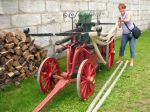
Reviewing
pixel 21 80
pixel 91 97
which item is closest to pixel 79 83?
pixel 91 97

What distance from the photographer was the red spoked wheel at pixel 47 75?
6.03 metres

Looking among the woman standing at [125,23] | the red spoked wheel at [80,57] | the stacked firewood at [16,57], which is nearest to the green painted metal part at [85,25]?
the red spoked wheel at [80,57]

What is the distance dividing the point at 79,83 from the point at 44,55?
237cm

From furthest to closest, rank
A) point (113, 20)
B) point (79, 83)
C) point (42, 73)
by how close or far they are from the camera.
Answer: point (113, 20), point (42, 73), point (79, 83)

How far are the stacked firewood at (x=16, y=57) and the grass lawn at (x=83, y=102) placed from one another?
0.22 m

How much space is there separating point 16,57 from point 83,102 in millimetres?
1920

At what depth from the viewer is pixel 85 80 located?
19.4 feet

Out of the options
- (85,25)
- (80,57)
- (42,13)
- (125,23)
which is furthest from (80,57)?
(42,13)

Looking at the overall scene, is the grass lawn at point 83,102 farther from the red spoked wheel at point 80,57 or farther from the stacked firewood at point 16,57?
the red spoked wheel at point 80,57

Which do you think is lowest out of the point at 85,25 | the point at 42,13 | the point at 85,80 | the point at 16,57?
the point at 85,80

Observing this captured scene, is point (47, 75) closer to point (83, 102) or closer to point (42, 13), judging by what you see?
point (83, 102)

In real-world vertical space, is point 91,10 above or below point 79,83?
above

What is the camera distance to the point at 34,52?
743 centimetres

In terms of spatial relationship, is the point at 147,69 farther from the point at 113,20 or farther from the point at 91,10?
the point at 113,20
